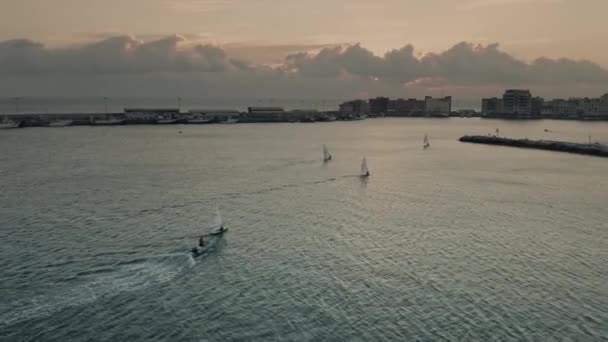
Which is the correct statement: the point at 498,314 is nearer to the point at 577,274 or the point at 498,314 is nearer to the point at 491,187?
the point at 577,274

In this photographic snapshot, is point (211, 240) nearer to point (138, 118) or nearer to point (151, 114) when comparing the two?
point (138, 118)

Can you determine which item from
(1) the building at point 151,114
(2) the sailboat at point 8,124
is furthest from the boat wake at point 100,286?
(1) the building at point 151,114

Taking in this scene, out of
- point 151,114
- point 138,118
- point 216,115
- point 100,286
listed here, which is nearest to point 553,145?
point 100,286

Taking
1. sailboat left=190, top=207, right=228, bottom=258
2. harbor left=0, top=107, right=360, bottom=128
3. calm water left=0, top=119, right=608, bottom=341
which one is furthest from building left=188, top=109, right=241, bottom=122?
sailboat left=190, top=207, right=228, bottom=258

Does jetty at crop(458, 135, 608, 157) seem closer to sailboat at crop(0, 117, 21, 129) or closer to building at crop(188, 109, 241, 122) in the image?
building at crop(188, 109, 241, 122)

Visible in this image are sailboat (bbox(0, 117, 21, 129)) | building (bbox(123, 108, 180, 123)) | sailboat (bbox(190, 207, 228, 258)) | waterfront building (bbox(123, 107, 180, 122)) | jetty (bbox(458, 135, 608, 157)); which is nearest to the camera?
sailboat (bbox(190, 207, 228, 258))

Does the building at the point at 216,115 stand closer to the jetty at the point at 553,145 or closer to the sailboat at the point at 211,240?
the jetty at the point at 553,145

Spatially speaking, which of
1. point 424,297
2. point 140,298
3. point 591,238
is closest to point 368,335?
point 424,297
